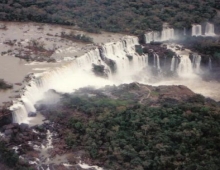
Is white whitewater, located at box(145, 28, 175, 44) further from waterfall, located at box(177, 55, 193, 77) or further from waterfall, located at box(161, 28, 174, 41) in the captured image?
waterfall, located at box(177, 55, 193, 77)

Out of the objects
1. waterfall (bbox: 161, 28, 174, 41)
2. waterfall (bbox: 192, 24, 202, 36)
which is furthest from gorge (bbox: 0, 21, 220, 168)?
waterfall (bbox: 192, 24, 202, 36)

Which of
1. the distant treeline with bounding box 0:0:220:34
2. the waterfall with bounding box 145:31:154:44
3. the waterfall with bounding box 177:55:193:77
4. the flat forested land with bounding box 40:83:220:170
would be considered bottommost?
the flat forested land with bounding box 40:83:220:170

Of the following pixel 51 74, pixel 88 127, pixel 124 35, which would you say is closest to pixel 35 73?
pixel 51 74

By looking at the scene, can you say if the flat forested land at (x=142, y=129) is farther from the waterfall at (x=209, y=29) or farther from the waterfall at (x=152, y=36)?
the waterfall at (x=209, y=29)

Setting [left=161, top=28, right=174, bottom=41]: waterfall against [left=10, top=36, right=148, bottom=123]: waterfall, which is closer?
[left=10, top=36, right=148, bottom=123]: waterfall

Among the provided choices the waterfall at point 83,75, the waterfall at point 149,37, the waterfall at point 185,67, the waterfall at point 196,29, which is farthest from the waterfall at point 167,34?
the waterfall at point 185,67

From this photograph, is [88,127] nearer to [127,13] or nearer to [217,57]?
[217,57]

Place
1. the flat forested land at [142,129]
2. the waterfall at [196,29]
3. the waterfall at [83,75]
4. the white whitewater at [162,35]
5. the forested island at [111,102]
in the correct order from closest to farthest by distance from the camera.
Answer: the flat forested land at [142,129]
the forested island at [111,102]
the waterfall at [83,75]
the white whitewater at [162,35]
the waterfall at [196,29]

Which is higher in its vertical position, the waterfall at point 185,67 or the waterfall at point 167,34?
the waterfall at point 167,34
